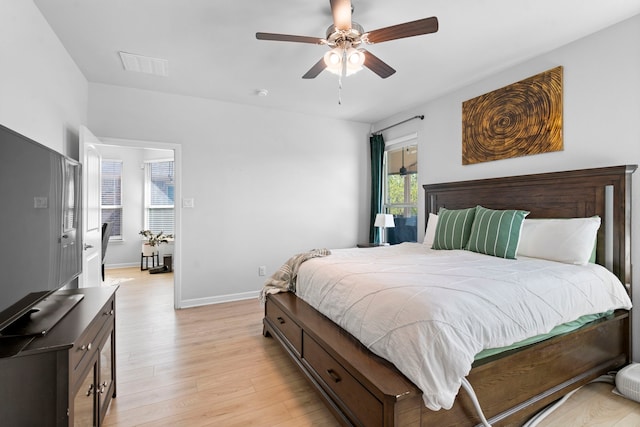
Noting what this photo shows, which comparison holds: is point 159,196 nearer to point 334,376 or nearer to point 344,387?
point 334,376

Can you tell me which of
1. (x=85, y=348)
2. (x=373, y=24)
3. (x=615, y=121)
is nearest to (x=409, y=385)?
A: (x=85, y=348)

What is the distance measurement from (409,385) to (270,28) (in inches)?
100

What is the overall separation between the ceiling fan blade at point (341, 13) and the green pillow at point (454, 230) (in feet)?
6.63

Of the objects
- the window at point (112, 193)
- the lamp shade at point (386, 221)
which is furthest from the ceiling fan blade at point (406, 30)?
the window at point (112, 193)

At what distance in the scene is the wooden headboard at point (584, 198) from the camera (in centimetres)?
220

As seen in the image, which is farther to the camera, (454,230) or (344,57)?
(454,230)

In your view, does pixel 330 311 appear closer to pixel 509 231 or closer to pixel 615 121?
pixel 509 231

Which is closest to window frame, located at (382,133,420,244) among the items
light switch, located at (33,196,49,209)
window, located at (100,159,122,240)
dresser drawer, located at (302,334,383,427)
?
dresser drawer, located at (302,334,383,427)

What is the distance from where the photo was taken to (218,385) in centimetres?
209

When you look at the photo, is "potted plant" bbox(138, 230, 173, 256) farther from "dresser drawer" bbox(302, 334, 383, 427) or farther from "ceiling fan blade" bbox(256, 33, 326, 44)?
"ceiling fan blade" bbox(256, 33, 326, 44)

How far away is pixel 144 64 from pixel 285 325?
109 inches

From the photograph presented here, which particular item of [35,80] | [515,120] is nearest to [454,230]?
[515,120]

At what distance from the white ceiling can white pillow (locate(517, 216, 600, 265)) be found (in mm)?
1526

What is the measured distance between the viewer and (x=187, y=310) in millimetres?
3627
